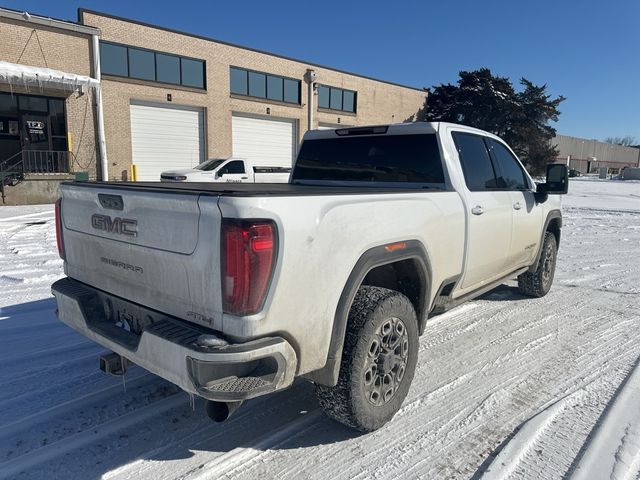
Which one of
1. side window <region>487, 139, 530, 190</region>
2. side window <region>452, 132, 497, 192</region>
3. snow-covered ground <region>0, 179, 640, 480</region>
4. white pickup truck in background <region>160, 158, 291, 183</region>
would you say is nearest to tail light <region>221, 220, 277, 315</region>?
snow-covered ground <region>0, 179, 640, 480</region>

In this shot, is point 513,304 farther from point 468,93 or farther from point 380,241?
point 468,93

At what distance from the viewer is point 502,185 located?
459cm

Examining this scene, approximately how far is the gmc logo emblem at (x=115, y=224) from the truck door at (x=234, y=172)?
46.9 feet

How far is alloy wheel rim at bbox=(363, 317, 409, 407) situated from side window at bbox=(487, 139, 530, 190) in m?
2.27

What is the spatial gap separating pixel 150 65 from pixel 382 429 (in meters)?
22.5

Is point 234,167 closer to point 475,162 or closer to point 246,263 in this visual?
point 475,162

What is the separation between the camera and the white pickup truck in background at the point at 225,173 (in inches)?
639

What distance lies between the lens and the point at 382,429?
9.75 feet

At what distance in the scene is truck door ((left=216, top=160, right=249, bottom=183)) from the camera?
56.0ft

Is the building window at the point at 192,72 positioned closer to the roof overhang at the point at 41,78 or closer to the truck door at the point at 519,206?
the roof overhang at the point at 41,78

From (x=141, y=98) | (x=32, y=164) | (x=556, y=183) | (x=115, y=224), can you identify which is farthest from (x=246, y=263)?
(x=141, y=98)

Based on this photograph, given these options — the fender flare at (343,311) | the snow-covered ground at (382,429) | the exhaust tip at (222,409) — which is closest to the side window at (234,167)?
the snow-covered ground at (382,429)

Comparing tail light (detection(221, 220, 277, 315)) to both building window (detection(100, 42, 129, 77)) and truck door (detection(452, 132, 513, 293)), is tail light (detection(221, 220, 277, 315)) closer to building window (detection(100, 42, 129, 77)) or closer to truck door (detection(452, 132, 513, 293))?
truck door (detection(452, 132, 513, 293))

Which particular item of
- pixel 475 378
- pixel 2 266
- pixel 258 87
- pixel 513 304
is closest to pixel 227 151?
pixel 258 87
